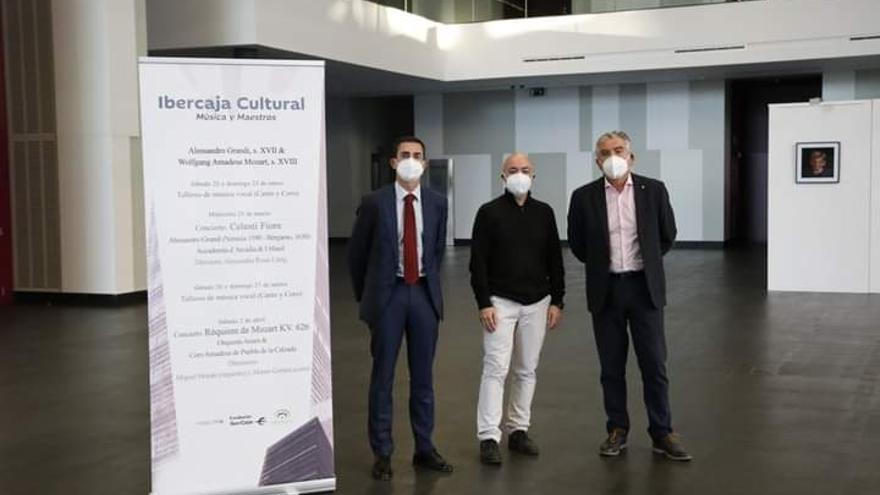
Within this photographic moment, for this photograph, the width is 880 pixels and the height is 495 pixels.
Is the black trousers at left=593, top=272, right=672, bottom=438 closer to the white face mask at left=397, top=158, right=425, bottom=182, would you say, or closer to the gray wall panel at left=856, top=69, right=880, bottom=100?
the white face mask at left=397, top=158, right=425, bottom=182

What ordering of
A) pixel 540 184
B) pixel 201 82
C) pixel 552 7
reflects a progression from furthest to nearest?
pixel 540 184 < pixel 552 7 < pixel 201 82

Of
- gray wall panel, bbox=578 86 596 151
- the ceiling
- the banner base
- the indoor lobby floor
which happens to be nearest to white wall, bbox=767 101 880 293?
the indoor lobby floor

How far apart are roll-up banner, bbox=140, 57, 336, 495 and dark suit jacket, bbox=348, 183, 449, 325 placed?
321mm

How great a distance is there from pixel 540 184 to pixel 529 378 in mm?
18085

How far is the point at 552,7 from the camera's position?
20.3m

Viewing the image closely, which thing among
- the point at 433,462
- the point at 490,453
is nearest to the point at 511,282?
the point at 490,453

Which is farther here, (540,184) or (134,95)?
→ (540,184)

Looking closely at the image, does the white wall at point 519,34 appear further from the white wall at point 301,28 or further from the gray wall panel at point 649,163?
the gray wall panel at point 649,163

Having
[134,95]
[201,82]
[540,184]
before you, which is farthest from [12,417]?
[540,184]

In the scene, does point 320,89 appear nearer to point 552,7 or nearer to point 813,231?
point 813,231

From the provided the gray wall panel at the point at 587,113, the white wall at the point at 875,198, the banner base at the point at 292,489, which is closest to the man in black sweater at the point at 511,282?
the banner base at the point at 292,489

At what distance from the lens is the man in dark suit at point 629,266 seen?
5.25 meters

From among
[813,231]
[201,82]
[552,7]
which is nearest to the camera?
[201,82]

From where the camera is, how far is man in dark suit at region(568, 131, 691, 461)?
5.25m
